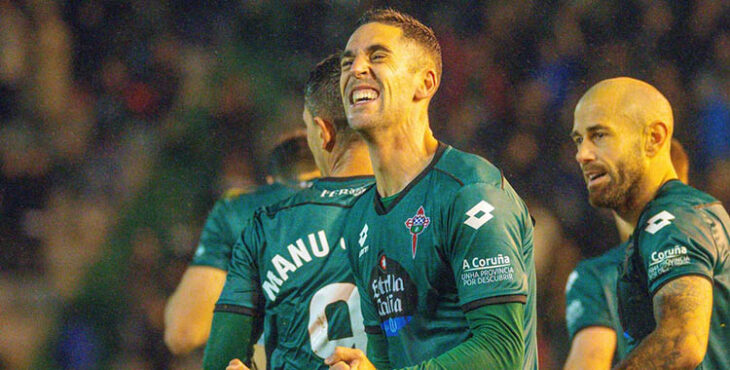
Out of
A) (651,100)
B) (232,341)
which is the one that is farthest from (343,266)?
(651,100)

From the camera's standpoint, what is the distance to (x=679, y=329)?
3.32 metres

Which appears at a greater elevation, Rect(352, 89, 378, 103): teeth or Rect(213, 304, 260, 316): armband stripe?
Rect(352, 89, 378, 103): teeth

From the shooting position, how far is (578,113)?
13.4 ft

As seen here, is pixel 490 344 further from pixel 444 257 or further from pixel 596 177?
pixel 596 177

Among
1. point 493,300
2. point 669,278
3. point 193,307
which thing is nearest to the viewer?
point 493,300

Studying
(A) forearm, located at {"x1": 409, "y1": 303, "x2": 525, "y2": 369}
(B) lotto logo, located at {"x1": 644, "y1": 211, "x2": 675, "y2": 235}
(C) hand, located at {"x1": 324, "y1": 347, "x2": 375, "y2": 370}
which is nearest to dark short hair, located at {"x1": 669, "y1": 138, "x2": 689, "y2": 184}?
Answer: (B) lotto logo, located at {"x1": 644, "y1": 211, "x2": 675, "y2": 235}

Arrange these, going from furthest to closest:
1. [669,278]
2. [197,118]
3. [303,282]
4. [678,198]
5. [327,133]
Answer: [197,118]
[327,133]
[303,282]
[678,198]
[669,278]

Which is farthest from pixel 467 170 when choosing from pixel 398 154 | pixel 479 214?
pixel 398 154

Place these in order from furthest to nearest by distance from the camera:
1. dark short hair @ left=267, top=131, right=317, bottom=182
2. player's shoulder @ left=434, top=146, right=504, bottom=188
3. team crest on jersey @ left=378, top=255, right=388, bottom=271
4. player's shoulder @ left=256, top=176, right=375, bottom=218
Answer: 1. dark short hair @ left=267, top=131, right=317, bottom=182
2. player's shoulder @ left=256, top=176, right=375, bottom=218
3. team crest on jersey @ left=378, top=255, right=388, bottom=271
4. player's shoulder @ left=434, top=146, right=504, bottom=188

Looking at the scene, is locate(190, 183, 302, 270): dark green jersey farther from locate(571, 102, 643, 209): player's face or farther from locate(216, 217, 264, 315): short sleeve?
locate(571, 102, 643, 209): player's face

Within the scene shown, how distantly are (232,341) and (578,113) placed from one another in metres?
1.67

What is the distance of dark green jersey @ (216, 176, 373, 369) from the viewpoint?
12.5ft

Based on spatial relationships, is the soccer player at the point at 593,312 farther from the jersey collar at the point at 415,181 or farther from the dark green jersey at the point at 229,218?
the jersey collar at the point at 415,181

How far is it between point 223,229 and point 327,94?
1057mm
